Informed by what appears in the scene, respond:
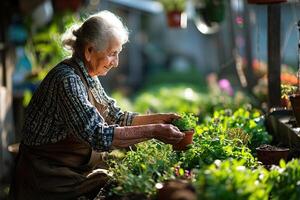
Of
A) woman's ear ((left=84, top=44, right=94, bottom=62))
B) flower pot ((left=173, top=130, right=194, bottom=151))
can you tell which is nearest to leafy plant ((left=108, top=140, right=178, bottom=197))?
flower pot ((left=173, top=130, right=194, bottom=151))

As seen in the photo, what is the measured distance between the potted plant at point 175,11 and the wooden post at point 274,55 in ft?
10.8

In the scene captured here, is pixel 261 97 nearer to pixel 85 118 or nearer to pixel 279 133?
pixel 279 133

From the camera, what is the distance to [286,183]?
3.19 meters

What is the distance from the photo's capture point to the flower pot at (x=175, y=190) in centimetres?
290

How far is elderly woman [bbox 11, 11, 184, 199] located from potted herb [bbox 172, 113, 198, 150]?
11cm

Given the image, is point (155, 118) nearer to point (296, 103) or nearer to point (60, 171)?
point (60, 171)

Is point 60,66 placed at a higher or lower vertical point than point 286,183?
higher

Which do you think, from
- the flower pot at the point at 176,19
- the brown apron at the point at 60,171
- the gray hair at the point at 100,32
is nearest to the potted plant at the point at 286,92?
the gray hair at the point at 100,32

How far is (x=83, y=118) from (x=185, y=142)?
608mm

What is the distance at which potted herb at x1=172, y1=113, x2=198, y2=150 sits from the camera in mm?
4102

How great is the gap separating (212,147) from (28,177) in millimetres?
1162

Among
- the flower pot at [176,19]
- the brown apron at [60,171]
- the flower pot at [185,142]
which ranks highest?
the flower pot at [176,19]

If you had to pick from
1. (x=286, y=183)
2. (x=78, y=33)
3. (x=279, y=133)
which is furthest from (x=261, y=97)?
(x=286, y=183)

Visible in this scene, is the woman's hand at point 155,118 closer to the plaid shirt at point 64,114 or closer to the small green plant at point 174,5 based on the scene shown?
the plaid shirt at point 64,114
